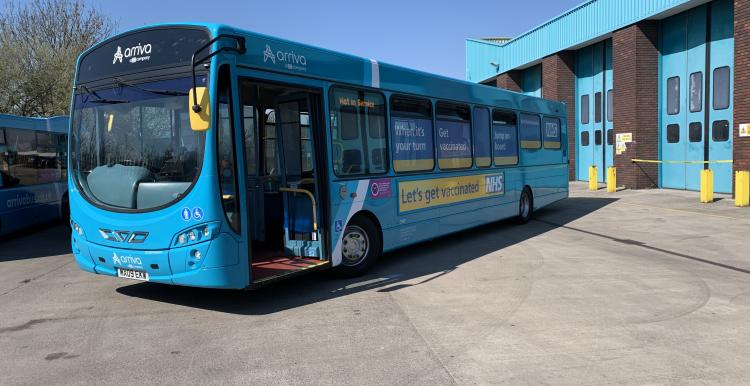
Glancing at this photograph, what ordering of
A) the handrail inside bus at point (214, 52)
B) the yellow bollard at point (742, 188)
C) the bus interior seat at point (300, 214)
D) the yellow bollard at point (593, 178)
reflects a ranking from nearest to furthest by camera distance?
the handrail inside bus at point (214, 52) < the bus interior seat at point (300, 214) < the yellow bollard at point (742, 188) < the yellow bollard at point (593, 178)

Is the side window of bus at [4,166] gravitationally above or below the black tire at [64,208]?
above

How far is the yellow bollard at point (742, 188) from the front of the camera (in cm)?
1374

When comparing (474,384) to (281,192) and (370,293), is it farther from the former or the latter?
(281,192)

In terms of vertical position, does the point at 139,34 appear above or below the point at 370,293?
above

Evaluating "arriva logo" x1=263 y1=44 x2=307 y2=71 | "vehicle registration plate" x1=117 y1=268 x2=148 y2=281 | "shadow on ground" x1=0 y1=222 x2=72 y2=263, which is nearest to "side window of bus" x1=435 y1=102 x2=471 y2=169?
"arriva logo" x1=263 y1=44 x2=307 y2=71

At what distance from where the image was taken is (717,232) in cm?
1041

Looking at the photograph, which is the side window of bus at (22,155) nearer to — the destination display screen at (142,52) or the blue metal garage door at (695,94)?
the destination display screen at (142,52)

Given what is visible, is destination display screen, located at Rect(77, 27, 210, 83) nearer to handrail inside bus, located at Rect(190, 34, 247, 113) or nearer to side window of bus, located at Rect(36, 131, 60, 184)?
handrail inside bus, located at Rect(190, 34, 247, 113)

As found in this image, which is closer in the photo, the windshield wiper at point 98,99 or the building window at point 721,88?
the windshield wiper at point 98,99

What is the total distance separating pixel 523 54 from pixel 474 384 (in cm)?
2590

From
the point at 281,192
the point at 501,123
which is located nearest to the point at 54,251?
the point at 281,192

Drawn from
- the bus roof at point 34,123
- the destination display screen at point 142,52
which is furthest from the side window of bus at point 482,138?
the bus roof at point 34,123

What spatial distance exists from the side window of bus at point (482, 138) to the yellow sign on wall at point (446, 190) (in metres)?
0.29

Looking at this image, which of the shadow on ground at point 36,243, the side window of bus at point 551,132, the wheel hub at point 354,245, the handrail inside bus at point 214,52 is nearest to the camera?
the handrail inside bus at point 214,52
